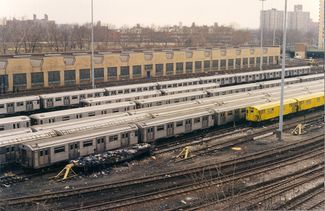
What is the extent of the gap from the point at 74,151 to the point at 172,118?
21.7 ft

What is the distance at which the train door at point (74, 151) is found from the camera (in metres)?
19.0

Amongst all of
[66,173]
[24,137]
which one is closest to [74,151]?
[66,173]

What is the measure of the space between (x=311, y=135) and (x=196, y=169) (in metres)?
10.2

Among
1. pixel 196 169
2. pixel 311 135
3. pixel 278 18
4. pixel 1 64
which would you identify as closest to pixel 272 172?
pixel 196 169

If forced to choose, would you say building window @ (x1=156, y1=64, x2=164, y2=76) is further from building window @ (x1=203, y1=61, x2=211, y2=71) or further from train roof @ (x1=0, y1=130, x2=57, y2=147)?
train roof @ (x1=0, y1=130, x2=57, y2=147)

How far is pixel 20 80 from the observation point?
37719 mm

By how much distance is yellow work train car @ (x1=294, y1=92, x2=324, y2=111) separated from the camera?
30847mm

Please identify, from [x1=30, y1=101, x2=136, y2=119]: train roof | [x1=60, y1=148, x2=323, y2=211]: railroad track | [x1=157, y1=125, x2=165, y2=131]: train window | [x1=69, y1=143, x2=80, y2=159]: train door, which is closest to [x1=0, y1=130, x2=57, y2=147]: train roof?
[x1=69, y1=143, x2=80, y2=159]: train door

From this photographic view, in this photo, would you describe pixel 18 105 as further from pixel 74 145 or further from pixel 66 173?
pixel 66 173

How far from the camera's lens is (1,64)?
36000mm

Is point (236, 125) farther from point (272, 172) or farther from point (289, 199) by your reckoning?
point (289, 199)

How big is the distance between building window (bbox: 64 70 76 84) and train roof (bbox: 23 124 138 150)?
20.9 m

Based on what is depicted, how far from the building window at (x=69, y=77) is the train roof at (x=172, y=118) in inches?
752

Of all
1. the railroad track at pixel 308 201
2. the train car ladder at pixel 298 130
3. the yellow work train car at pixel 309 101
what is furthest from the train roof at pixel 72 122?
the yellow work train car at pixel 309 101
